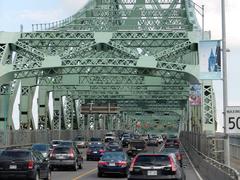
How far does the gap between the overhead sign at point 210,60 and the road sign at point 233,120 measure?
677 centimetres

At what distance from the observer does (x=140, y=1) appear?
75125 mm

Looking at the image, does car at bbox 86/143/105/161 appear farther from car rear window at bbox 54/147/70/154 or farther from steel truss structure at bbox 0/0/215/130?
car rear window at bbox 54/147/70/154

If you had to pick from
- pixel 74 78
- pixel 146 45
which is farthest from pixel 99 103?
pixel 146 45

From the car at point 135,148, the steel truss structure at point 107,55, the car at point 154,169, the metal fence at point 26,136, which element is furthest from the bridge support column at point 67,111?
the car at point 154,169

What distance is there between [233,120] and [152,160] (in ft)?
10.9

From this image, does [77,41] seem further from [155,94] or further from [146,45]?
[155,94]

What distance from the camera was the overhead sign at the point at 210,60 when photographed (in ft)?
92.2

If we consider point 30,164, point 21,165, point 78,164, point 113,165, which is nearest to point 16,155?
point 21,165

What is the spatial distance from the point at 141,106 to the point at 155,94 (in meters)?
33.3

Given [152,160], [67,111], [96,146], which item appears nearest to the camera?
[152,160]

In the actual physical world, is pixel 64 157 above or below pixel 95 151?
above

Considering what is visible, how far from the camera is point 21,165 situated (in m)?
24.0

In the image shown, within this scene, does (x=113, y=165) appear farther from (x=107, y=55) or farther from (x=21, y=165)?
(x=107, y=55)

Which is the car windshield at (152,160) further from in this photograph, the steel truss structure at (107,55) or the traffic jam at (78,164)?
the steel truss structure at (107,55)
